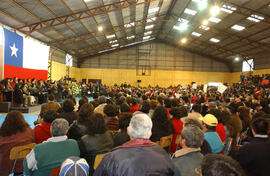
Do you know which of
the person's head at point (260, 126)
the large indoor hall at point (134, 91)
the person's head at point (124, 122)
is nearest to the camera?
the large indoor hall at point (134, 91)

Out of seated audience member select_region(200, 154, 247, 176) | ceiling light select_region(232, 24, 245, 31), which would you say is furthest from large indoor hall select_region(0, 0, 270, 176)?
ceiling light select_region(232, 24, 245, 31)

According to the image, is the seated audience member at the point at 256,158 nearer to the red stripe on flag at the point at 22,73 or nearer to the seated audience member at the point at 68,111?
the seated audience member at the point at 68,111

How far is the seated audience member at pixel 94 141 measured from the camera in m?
2.22

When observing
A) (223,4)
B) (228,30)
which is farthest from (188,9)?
(228,30)

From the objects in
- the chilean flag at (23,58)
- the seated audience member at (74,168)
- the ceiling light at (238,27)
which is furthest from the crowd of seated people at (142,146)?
the ceiling light at (238,27)

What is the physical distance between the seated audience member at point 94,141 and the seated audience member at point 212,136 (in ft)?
4.38

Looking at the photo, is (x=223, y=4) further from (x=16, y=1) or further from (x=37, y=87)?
(x=37, y=87)

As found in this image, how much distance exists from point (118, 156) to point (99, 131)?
114cm

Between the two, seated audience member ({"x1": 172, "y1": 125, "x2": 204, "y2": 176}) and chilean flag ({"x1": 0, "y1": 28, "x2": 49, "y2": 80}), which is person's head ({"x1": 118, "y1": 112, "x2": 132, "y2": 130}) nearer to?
seated audience member ({"x1": 172, "y1": 125, "x2": 204, "y2": 176})

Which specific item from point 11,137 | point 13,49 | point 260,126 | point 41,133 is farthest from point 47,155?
point 13,49

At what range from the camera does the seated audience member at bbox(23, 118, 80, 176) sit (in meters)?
1.80

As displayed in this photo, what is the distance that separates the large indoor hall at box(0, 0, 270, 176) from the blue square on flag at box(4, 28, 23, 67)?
54 millimetres

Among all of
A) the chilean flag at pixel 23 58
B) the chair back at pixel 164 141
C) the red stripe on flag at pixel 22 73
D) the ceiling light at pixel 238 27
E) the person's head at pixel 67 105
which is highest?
the ceiling light at pixel 238 27

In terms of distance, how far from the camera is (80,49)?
20484mm
